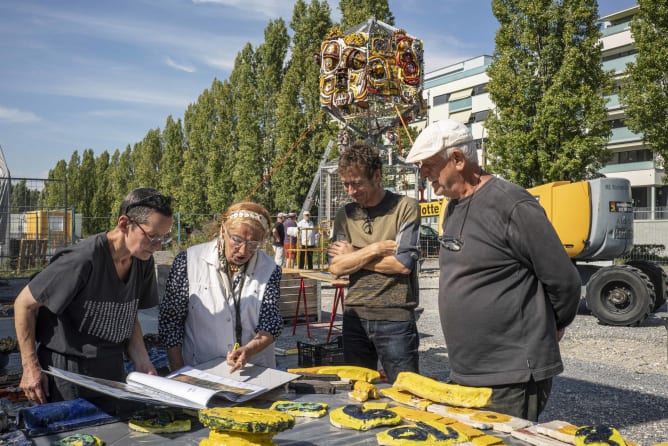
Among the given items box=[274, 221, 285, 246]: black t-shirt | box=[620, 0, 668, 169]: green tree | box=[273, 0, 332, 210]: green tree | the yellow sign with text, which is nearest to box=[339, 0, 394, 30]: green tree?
box=[273, 0, 332, 210]: green tree

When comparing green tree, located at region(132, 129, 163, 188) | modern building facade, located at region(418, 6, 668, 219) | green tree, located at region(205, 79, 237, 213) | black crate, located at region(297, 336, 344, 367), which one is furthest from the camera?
green tree, located at region(132, 129, 163, 188)

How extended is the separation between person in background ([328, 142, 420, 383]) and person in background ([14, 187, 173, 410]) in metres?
1.26

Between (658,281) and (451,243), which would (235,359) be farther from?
(658,281)

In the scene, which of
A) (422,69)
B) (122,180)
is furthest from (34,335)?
(122,180)

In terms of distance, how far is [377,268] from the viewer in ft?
11.3

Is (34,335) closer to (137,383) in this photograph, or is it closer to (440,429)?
(137,383)

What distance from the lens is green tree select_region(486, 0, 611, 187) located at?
2170 cm

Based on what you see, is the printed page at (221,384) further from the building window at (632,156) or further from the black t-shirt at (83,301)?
the building window at (632,156)

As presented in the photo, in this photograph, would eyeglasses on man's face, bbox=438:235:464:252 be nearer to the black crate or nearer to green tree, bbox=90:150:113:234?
the black crate

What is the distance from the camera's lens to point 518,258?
2471 mm

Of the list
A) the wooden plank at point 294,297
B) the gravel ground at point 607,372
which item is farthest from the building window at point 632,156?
the wooden plank at point 294,297

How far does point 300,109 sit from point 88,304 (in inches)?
1151

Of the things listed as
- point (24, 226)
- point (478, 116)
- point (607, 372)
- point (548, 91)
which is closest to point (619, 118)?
point (478, 116)

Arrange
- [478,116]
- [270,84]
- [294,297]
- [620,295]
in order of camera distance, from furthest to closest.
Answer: [478,116], [270,84], [620,295], [294,297]
